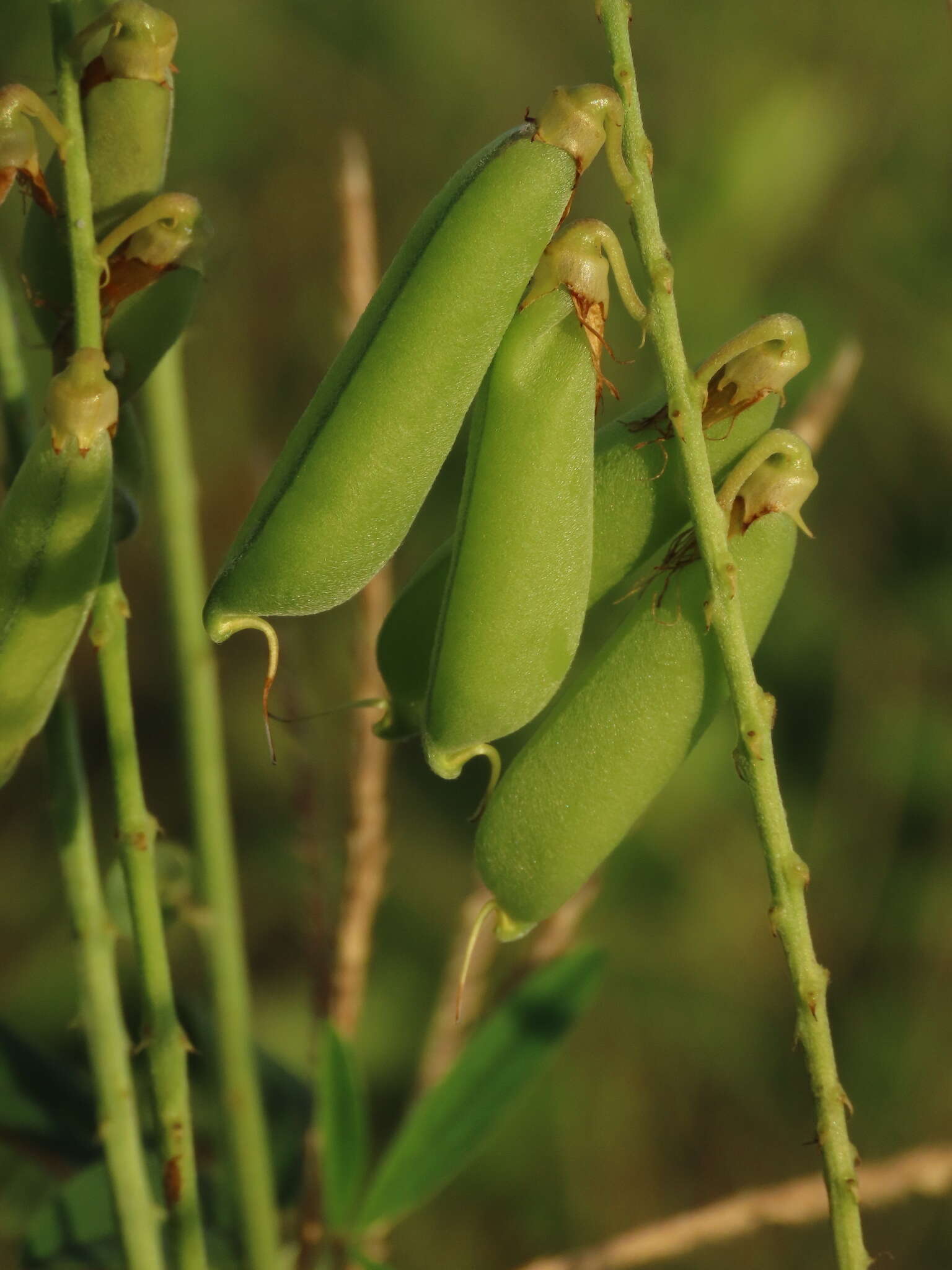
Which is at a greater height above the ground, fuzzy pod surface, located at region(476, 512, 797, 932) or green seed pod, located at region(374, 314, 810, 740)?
green seed pod, located at region(374, 314, 810, 740)

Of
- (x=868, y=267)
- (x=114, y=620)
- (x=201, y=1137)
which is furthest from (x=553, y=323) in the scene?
(x=868, y=267)

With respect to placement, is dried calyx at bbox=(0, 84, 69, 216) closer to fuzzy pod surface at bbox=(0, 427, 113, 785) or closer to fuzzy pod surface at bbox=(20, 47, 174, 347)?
fuzzy pod surface at bbox=(20, 47, 174, 347)

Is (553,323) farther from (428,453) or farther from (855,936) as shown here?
(855,936)

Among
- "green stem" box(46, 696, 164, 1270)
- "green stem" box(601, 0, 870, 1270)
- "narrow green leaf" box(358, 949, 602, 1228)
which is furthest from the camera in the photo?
"narrow green leaf" box(358, 949, 602, 1228)

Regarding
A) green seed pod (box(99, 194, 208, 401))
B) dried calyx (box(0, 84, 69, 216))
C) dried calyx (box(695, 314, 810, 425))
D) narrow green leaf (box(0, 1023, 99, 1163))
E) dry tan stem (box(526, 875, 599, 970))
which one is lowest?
narrow green leaf (box(0, 1023, 99, 1163))

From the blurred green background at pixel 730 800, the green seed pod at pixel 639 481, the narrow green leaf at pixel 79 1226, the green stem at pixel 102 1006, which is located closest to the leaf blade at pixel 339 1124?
the narrow green leaf at pixel 79 1226

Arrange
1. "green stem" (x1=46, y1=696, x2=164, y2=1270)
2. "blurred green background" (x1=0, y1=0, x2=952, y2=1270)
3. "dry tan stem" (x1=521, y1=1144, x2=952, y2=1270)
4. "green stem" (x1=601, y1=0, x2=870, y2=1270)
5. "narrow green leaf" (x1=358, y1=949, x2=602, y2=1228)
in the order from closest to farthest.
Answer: "green stem" (x1=601, y1=0, x2=870, y2=1270) < "green stem" (x1=46, y1=696, x2=164, y2=1270) < "dry tan stem" (x1=521, y1=1144, x2=952, y2=1270) < "narrow green leaf" (x1=358, y1=949, x2=602, y2=1228) < "blurred green background" (x1=0, y1=0, x2=952, y2=1270)

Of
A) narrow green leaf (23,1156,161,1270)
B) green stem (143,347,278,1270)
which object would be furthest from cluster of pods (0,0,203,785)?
narrow green leaf (23,1156,161,1270)
